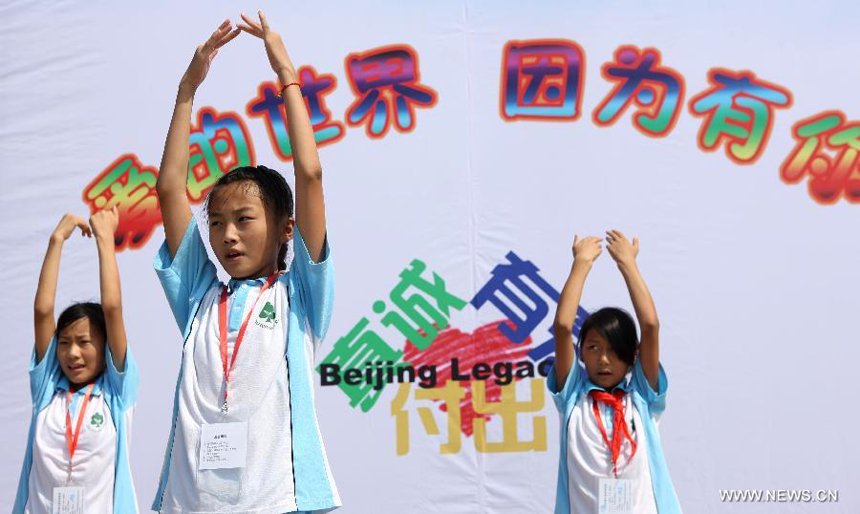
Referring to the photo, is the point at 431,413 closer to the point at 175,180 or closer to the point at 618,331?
the point at 618,331

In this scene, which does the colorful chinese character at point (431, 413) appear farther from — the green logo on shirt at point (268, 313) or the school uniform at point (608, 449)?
the green logo on shirt at point (268, 313)

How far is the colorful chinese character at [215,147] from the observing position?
3596 millimetres

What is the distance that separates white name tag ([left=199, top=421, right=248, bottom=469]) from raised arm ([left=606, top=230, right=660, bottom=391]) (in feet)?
3.68

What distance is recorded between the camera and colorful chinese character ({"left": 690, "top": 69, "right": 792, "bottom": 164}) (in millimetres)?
3639

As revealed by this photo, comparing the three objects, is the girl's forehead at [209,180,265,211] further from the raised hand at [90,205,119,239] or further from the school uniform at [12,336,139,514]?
the school uniform at [12,336,139,514]

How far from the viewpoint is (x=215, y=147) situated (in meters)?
3.61

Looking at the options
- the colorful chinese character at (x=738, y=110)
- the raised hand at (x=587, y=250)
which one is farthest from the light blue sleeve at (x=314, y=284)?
the colorful chinese character at (x=738, y=110)

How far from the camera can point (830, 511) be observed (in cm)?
345

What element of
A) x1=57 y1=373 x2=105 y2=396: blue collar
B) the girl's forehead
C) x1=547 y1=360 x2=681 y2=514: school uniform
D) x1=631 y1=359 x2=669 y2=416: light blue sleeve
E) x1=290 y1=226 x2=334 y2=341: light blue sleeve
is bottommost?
x1=547 y1=360 x2=681 y2=514: school uniform

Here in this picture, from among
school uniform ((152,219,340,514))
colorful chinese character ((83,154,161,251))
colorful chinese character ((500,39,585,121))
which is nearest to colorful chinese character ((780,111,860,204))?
colorful chinese character ((500,39,585,121))

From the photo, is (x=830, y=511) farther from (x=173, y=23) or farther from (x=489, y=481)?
(x=173, y=23)

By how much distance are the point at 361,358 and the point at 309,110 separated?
84 cm

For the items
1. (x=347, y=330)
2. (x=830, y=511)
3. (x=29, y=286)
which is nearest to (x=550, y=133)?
(x=347, y=330)

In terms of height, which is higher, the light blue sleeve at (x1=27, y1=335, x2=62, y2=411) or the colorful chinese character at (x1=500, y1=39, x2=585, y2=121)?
the colorful chinese character at (x1=500, y1=39, x2=585, y2=121)
